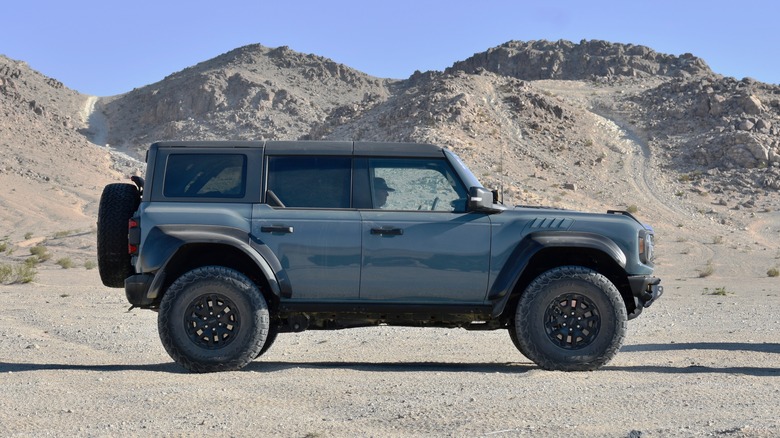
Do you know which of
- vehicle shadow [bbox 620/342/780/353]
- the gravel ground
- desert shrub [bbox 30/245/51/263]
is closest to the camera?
the gravel ground

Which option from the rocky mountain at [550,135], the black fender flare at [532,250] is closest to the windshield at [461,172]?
the black fender flare at [532,250]

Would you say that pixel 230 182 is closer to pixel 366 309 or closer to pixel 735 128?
pixel 366 309

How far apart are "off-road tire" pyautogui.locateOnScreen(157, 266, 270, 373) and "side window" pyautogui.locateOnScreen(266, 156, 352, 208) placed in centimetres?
82

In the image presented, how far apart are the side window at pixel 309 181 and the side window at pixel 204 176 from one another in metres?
0.29

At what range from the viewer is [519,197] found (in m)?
43.4

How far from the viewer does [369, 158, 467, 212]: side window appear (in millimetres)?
9453

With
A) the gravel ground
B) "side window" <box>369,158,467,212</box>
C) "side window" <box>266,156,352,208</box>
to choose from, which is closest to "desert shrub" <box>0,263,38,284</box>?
the gravel ground

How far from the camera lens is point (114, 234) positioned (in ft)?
31.2

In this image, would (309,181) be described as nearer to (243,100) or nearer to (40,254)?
(40,254)

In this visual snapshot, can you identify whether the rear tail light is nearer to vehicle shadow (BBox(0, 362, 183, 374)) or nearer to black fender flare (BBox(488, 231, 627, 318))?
vehicle shadow (BBox(0, 362, 183, 374))

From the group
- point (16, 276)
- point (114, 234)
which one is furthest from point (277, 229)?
point (16, 276)

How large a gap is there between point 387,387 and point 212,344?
5.88ft

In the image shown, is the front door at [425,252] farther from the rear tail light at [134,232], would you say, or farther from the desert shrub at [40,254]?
the desert shrub at [40,254]

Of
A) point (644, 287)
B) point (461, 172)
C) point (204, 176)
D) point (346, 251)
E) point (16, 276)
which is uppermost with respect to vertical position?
point (461, 172)
